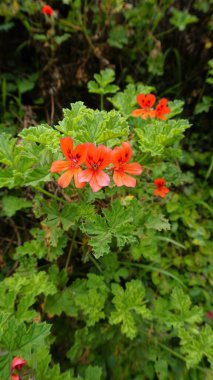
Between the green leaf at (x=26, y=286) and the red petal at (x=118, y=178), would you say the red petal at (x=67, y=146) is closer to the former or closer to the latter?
the red petal at (x=118, y=178)

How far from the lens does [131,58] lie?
2.54 metres

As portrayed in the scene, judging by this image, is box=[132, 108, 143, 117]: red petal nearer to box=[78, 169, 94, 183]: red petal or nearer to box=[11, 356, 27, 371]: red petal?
box=[78, 169, 94, 183]: red petal

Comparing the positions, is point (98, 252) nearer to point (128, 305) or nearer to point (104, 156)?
point (104, 156)

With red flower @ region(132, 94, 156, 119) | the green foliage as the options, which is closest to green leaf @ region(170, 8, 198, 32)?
the green foliage

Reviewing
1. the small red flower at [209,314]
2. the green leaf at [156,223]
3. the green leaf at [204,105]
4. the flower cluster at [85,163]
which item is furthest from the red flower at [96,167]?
the green leaf at [204,105]

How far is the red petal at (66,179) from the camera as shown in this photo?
48.2 inches

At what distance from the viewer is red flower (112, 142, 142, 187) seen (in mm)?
1287

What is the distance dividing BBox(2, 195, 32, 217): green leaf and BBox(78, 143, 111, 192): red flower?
0.75 m

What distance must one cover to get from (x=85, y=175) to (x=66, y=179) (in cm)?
7

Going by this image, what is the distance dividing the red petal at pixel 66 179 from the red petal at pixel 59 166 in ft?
0.06

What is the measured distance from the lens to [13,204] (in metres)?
1.93

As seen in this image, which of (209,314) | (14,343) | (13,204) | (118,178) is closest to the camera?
(14,343)

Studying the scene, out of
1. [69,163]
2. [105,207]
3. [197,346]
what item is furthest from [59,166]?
[197,346]

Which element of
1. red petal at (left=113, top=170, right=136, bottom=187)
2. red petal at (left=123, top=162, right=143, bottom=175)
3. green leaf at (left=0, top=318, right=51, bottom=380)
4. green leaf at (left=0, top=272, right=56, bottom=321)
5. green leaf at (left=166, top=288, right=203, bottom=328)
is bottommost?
green leaf at (left=166, top=288, right=203, bottom=328)
